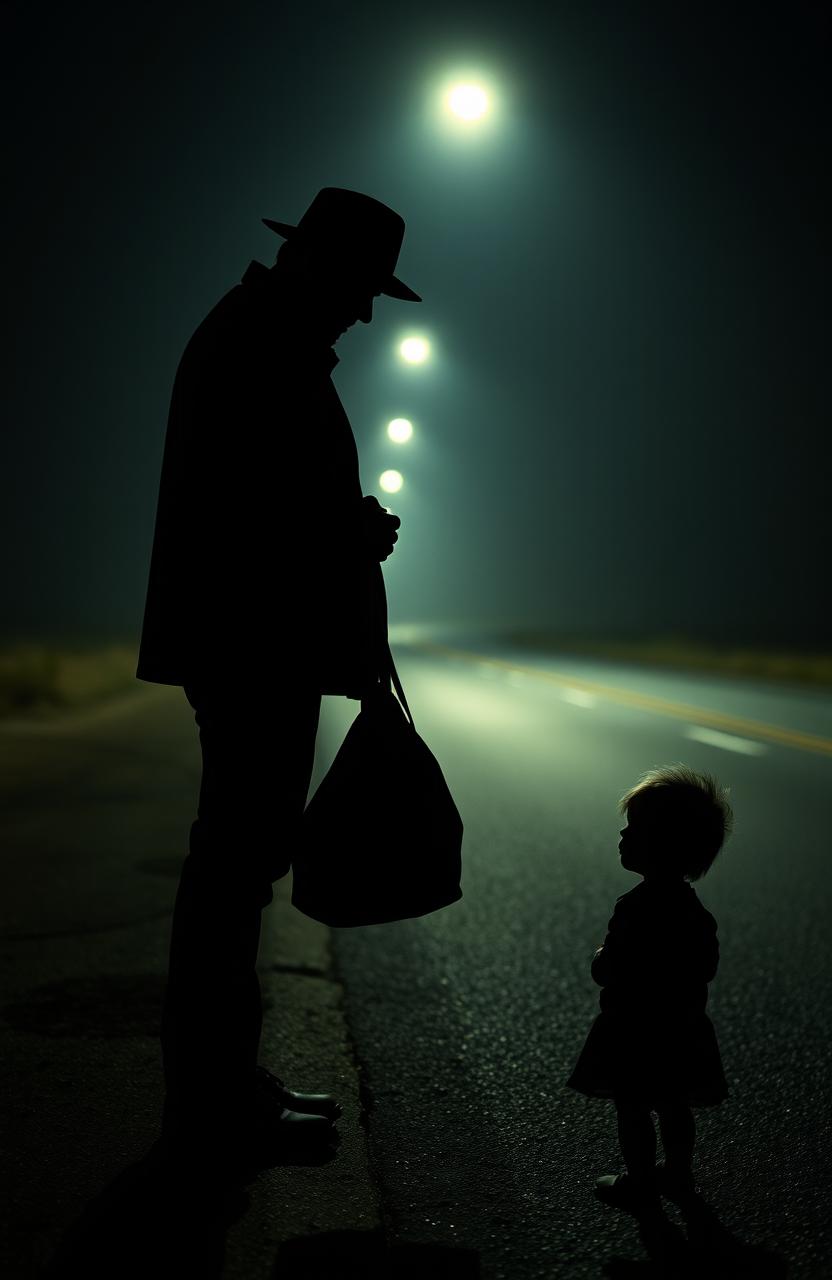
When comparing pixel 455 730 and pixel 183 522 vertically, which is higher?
pixel 183 522

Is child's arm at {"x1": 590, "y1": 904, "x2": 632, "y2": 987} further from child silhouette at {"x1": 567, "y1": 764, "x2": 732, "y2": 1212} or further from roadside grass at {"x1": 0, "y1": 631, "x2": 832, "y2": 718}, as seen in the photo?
roadside grass at {"x1": 0, "y1": 631, "x2": 832, "y2": 718}

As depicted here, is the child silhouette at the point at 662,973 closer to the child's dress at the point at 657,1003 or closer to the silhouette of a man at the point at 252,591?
the child's dress at the point at 657,1003

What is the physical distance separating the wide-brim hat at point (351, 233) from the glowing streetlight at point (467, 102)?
49.0 feet

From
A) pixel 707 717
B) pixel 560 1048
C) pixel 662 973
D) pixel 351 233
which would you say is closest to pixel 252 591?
pixel 351 233

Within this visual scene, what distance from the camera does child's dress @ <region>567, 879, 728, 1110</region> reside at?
2338 mm

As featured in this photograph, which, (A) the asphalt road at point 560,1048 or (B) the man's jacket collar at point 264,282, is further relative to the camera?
(B) the man's jacket collar at point 264,282

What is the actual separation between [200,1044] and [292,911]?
283 centimetres

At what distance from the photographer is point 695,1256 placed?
225 cm

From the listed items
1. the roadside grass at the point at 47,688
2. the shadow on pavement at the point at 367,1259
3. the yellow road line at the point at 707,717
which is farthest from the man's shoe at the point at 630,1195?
the roadside grass at the point at 47,688

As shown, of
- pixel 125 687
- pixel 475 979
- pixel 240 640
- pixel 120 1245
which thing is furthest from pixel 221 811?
pixel 125 687

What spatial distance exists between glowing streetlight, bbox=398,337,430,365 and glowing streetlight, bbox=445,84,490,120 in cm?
324

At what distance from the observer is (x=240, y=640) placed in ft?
8.13

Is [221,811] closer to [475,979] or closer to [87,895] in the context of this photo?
[475,979]

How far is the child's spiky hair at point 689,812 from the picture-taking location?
2354 mm
